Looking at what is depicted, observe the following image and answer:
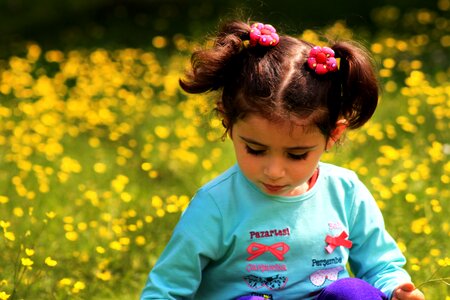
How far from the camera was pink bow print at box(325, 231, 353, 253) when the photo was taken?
8.90 ft

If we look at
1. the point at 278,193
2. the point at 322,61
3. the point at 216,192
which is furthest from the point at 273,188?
the point at 322,61

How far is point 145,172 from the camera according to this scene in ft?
13.9

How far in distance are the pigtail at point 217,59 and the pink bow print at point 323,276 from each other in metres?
0.64

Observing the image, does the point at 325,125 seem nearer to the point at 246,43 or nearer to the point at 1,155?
the point at 246,43

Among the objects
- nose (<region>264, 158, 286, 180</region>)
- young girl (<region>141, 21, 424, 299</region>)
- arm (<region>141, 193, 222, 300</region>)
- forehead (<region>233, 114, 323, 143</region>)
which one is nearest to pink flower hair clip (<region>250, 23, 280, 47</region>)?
young girl (<region>141, 21, 424, 299</region>)

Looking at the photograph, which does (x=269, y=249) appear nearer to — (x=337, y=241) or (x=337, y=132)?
(x=337, y=241)

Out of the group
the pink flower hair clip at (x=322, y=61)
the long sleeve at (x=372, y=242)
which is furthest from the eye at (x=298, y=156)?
the long sleeve at (x=372, y=242)

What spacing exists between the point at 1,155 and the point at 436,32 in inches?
122

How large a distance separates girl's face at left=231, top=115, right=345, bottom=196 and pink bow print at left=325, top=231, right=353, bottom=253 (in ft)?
0.78

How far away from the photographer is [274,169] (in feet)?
8.14

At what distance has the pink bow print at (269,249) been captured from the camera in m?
2.65

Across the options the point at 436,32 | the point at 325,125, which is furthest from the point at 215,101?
the point at 436,32

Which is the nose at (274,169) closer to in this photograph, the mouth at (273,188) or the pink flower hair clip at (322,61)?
the mouth at (273,188)

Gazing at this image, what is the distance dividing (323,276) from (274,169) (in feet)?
1.46
